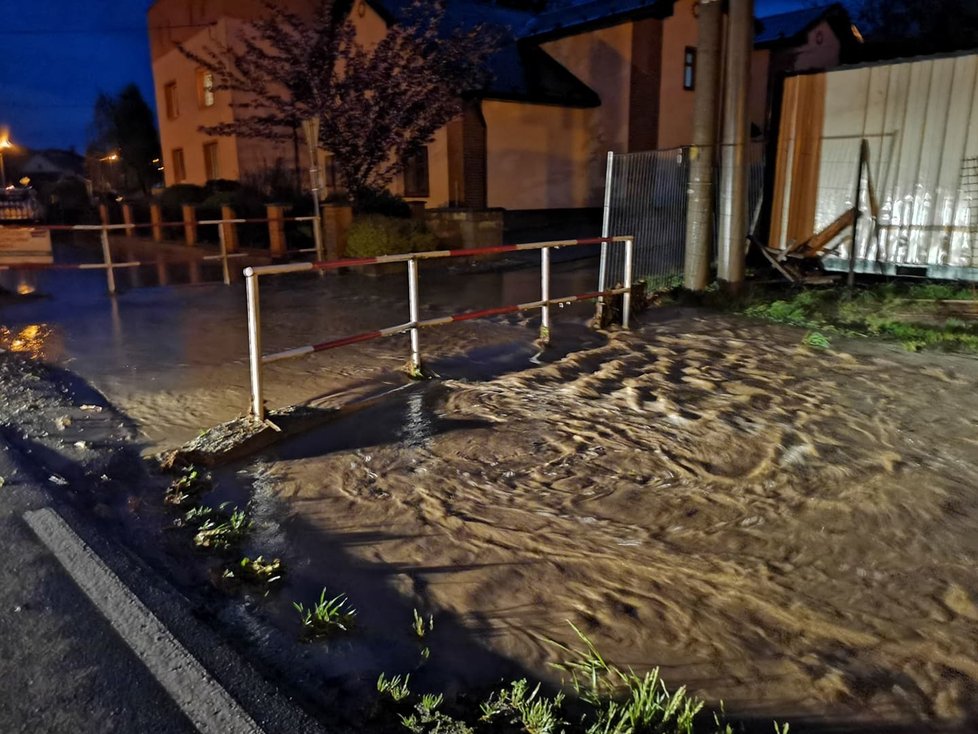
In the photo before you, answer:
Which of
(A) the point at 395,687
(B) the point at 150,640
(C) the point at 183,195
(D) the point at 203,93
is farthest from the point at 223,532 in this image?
(D) the point at 203,93

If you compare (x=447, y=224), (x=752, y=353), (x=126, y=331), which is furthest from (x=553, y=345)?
(x=447, y=224)

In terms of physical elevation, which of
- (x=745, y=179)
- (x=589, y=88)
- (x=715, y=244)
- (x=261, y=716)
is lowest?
(x=261, y=716)

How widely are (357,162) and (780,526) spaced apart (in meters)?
14.2

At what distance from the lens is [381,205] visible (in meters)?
17.0

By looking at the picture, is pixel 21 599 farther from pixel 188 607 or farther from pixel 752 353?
pixel 752 353

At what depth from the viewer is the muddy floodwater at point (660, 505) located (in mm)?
3037

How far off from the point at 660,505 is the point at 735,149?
7156 mm

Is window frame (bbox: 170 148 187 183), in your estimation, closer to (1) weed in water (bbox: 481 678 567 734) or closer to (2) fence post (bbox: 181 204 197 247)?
(2) fence post (bbox: 181 204 197 247)

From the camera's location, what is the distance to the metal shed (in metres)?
9.85

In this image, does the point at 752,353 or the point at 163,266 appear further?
the point at 163,266

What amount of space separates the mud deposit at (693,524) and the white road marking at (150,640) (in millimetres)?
750

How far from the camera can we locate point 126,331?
30.7ft

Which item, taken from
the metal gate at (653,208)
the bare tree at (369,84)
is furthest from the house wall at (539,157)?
the metal gate at (653,208)

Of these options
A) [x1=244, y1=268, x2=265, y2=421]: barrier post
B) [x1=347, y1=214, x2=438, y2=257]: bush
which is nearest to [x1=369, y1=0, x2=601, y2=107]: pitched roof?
[x1=347, y1=214, x2=438, y2=257]: bush
